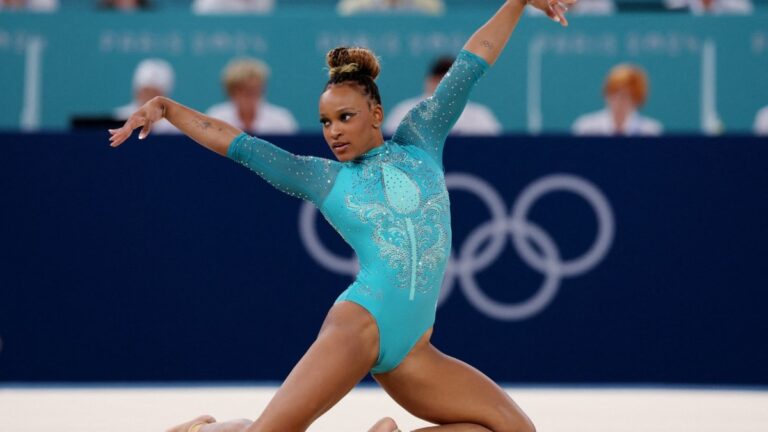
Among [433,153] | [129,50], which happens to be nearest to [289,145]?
[129,50]

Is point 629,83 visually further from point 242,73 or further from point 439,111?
point 439,111

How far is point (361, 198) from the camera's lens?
4133 millimetres

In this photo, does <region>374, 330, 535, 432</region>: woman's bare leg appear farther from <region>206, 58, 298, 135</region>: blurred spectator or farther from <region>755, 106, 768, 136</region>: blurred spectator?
<region>755, 106, 768, 136</region>: blurred spectator

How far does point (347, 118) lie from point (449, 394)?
0.96 m

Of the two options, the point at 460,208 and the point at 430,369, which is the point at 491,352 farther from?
the point at 430,369

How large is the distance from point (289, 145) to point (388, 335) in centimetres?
324

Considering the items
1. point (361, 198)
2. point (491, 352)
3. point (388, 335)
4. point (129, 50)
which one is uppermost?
point (129, 50)

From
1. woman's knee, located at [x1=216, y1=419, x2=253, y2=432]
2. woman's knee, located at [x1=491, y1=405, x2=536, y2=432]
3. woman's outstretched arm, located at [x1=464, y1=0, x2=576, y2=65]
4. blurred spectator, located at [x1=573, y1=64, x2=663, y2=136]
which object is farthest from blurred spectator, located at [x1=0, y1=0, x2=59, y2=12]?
woman's knee, located at [x1=491, y1=405, x2=536, y2=432]

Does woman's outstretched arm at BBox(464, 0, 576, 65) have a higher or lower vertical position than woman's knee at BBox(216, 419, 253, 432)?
higher

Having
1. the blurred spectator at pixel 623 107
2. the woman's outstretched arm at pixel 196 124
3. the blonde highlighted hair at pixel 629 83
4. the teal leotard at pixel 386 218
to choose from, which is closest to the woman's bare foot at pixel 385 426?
the teal leotard at pixel 386 218

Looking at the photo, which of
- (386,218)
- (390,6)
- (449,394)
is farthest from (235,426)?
(390,6)

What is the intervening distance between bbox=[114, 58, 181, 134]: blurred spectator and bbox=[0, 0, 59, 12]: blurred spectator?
869mm

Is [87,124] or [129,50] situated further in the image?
[129,50]

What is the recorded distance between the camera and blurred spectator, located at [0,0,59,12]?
8.70 m
